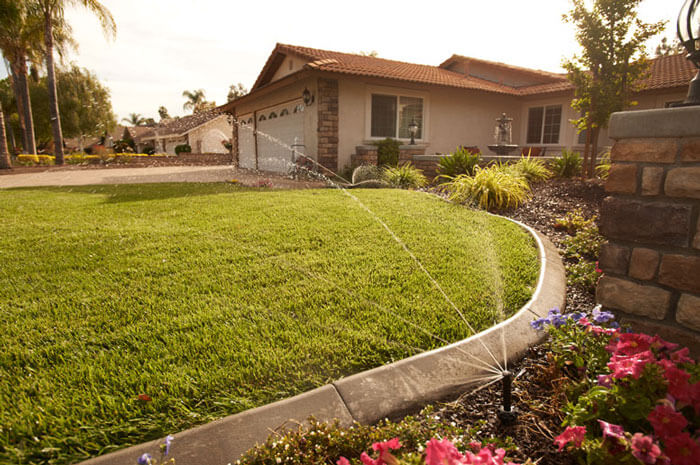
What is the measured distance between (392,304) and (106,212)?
518cm

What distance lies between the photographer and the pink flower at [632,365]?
4.74ft

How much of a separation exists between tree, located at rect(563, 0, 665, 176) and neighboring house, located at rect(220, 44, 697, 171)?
5272 millimetres

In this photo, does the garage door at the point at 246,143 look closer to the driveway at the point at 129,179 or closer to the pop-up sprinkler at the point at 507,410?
the driveway at the point at 129,179

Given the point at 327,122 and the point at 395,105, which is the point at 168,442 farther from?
the point at 395,105

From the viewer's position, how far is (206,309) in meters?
2.67

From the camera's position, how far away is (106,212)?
5883mm

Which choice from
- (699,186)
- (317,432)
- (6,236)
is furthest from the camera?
(6,236)

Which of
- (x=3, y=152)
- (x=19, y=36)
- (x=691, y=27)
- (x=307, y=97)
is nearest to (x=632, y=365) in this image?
(x=691, y=27)

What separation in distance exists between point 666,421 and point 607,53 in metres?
8.51

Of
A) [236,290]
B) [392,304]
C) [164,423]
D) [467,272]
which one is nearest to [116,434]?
[164,423]

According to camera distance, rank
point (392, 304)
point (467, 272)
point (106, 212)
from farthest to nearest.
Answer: point (106, 212) < point (467, 272) < point (392, 304)

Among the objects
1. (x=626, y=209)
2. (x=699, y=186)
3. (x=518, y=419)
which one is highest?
(x=699, y=186)

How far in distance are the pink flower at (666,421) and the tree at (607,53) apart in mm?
7237

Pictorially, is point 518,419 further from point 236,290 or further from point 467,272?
point 236,290
